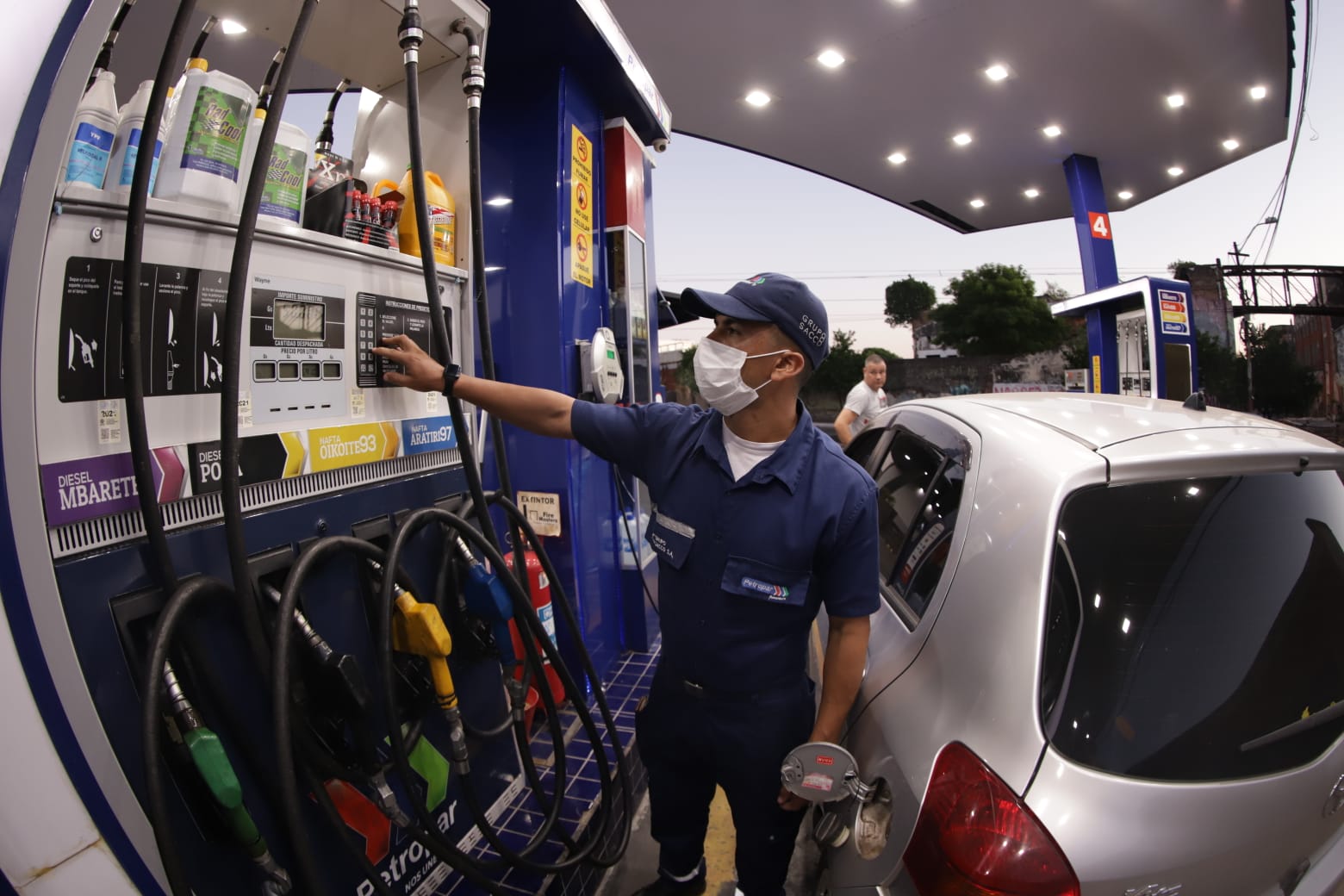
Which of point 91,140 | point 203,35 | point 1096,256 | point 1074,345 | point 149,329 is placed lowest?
point 149,329

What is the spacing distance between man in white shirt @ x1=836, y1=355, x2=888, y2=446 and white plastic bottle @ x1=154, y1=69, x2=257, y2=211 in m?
5.10

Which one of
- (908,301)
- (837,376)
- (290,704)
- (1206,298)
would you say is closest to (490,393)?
(290,704)

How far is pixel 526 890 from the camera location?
1.99 m

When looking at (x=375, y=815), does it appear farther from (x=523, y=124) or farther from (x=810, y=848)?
(x=523, y=124)

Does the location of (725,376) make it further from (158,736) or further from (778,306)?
(158,736)

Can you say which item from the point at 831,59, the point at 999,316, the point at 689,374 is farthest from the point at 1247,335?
the point at 689,374

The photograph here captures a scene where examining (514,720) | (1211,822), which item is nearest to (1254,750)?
(1211,822)

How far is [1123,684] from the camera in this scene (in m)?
1.20

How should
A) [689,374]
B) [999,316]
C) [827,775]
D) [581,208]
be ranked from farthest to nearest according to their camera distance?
[999,316], [581,208], [689,374], [827,775]

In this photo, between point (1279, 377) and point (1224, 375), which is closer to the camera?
point (1279, 377)

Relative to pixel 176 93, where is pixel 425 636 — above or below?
below

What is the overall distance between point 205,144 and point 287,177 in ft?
0.68

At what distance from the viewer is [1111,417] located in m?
1.64

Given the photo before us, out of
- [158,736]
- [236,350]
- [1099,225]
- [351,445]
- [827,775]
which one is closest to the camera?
[158,736]
